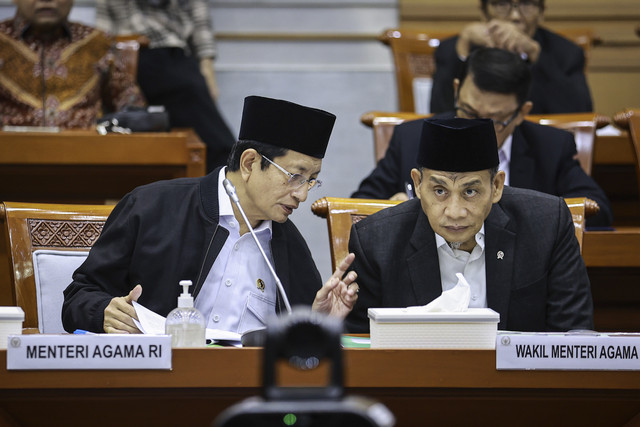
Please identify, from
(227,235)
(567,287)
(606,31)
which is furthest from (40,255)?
(606,31)

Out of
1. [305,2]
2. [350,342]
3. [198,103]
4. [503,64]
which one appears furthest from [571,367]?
[305,2]

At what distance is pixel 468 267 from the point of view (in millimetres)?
2385

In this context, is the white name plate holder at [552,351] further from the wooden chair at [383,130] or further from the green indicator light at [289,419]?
the wooden chair at [383,130]

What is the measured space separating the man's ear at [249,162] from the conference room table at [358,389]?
0.73m

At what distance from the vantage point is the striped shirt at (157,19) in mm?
4426

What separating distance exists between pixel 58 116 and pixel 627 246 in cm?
215

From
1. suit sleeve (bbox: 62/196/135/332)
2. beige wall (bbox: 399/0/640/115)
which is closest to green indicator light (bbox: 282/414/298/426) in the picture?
suit sleeve (bbox: 62/196/135/332)

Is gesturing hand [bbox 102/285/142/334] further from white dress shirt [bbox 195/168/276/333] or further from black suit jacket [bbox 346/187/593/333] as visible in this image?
black suit jacket [bbox 346/187/593/333]

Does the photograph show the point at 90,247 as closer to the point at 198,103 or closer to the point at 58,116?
the point at 58,116

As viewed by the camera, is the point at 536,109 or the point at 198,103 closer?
the point at 536,109

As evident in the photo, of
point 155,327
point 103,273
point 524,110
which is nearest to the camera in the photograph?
point 155,327

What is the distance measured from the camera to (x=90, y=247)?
246 cm

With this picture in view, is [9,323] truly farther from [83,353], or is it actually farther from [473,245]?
[473,245]

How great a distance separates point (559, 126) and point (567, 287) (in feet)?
4.30
